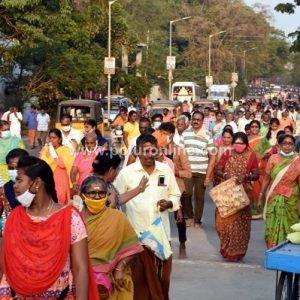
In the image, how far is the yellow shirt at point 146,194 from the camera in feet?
26.1

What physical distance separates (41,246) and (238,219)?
654 centimetres

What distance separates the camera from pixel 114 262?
20.5 feet

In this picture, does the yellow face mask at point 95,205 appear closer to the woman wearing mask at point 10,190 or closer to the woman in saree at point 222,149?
the woman wearing mask at point 10,190

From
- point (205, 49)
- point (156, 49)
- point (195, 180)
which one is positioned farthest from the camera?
point (205, 49)

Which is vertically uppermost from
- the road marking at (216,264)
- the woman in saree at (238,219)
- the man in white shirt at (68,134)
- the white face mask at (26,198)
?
the white face mask at (26,198)

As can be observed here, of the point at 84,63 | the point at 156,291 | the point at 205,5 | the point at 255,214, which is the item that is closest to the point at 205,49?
the point at 205,5

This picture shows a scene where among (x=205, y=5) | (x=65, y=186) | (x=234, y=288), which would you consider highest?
(x=205, y=5)

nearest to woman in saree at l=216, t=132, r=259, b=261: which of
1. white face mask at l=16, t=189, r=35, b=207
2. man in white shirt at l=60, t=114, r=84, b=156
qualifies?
man in white shirt at l=60, t=114, r=84, b=156

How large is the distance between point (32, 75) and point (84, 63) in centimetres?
334

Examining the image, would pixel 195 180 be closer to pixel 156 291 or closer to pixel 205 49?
pixel 156 291

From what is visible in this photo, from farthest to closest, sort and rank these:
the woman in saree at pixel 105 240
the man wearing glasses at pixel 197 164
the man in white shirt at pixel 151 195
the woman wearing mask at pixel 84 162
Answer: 1. the man wearing glasses at pixel 197 164
2. the woman wearing mask at pixel 84 162
3. the man in white shirt at pixel 151 195
4. the woman in saree at pixel 105 240

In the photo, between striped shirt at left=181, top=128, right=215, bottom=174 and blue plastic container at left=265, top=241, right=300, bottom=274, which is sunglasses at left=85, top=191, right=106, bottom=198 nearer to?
blue plastic container at left=265, top=241, right=300, bottom=274

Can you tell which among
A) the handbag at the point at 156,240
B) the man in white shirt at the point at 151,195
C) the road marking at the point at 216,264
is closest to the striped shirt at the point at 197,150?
the road marking at the point at 216,264

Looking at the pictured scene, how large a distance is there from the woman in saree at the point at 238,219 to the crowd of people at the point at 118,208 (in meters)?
0.01
